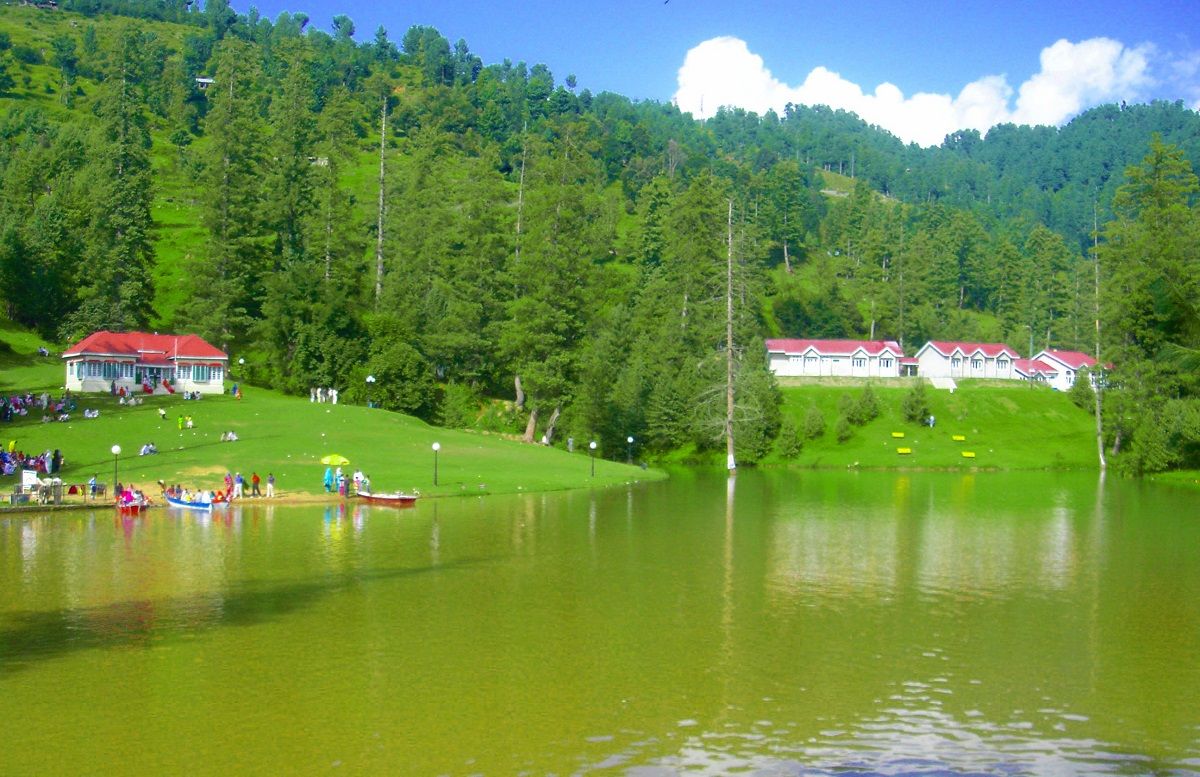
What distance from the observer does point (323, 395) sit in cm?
8538

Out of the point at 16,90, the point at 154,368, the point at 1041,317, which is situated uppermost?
the point at 16,90

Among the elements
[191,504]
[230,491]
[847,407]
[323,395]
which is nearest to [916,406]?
[847,407]

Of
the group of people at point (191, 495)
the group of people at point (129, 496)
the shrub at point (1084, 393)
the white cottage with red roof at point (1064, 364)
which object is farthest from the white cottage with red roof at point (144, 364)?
the white cottage with red roof at point (1064, 364)

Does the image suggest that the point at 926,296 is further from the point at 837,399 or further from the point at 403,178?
the point at 403,178

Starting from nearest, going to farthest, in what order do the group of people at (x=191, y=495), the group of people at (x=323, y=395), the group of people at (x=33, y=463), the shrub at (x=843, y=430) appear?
the group of people at (x=191, y=495) < the group of people at (x=33, y=463) < the group of people at (x=323, y=395) < the shrub at (x=843, y=430)

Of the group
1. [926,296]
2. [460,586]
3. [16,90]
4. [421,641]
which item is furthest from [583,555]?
[16,90]

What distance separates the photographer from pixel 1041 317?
153625mm

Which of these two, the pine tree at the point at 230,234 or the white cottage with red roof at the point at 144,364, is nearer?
the white cottage with red roof at the point at 144,364

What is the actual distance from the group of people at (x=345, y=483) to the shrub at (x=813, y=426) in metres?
51.0

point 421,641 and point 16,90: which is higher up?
point 16,90

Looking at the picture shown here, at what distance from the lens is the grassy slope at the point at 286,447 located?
55.4 meters

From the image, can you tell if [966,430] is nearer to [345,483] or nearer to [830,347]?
[830,347]

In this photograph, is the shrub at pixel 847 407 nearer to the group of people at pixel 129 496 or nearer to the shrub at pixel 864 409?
the shrub at pixel 864 409

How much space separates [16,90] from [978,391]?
160833 millimetres
